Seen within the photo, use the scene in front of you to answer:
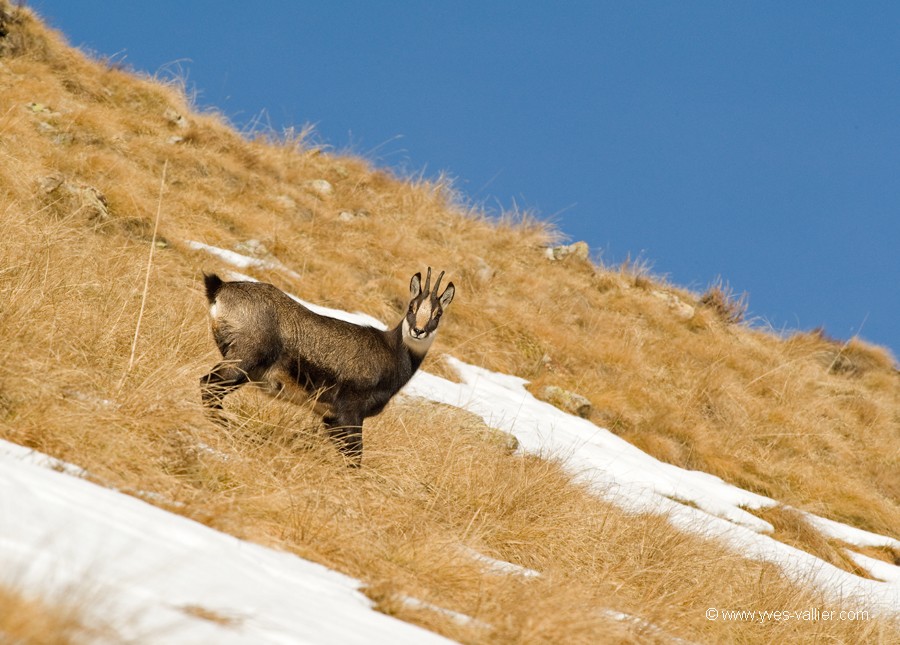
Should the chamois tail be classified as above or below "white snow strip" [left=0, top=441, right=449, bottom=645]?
above

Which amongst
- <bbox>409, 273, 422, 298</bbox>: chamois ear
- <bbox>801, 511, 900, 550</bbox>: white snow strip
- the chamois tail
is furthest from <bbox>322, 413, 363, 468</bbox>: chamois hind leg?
<bbox>801, 511, 900, 550</bbox>: white snow strip

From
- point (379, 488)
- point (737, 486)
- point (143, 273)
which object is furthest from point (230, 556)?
point (737, 486)

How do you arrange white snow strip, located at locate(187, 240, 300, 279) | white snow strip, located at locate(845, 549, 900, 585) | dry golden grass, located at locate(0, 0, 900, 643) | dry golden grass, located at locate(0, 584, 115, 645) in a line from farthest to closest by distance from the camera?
white snow strip, located at locate(187, 240, 300, 279) < white snow strip, located at locate(845, 549, 900, 585) < dry golden grass, located at locate(0, 0, 900, 643) < dry golden grass, located at locate(0, 584, 115, 645)

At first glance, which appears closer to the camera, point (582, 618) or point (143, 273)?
point (582, 618)

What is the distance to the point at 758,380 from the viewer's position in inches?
545

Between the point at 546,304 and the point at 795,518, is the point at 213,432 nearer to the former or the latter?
the point at 795,518

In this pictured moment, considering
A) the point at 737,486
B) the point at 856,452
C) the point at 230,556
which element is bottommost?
the point at 230,556

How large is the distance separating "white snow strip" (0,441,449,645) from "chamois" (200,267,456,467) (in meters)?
1.94

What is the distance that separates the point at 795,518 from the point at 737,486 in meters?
1.42

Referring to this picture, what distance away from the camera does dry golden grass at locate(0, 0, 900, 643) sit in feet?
12.3

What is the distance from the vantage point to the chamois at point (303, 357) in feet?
17.0

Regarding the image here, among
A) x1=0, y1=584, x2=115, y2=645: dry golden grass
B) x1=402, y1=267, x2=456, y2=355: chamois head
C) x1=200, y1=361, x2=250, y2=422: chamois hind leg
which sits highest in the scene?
x1=402, y1=267, x2=456, y2=355: chamois head

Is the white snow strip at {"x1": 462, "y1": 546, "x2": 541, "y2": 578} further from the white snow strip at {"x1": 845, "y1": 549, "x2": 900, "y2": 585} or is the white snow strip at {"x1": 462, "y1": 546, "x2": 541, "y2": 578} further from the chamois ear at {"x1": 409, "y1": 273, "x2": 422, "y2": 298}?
the white snow strip at {"x1": 845, "y1": 549, "x2": 900, "y2": 585}

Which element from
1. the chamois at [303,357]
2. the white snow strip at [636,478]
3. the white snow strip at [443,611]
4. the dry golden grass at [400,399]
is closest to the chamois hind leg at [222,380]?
the chamois at [303,357]
